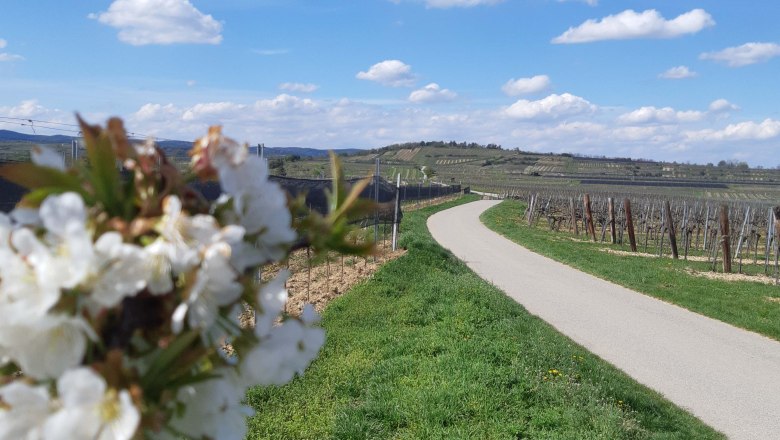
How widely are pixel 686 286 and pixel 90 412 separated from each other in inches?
665

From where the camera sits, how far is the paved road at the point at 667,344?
805cm

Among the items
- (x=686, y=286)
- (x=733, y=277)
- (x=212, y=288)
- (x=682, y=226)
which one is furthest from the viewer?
(x=682, y=226)

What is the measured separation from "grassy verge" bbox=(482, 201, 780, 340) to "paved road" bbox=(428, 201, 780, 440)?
1.38 feet

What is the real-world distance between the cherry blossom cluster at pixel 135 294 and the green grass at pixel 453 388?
4.77 metres

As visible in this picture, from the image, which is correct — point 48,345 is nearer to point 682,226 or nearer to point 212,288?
point 212,288

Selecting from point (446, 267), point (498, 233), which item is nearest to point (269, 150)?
point (446, 267)

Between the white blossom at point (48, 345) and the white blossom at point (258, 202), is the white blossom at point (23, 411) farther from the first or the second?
the white blossom at point (258, 202)

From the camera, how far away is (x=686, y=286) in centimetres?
1599

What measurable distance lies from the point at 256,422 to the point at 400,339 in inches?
102

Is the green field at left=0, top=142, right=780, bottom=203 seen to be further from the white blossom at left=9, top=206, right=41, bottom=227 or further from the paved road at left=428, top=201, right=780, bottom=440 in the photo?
the white blossom at left=9, top=206, right=41, bottom=227

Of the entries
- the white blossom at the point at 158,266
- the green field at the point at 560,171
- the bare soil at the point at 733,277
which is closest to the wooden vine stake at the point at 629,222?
the bare soil at the point at 733,277

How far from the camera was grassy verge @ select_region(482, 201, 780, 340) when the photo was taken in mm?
13156

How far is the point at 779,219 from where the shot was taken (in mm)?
18438

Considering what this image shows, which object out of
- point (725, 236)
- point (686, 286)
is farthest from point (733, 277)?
point (686, 286)
